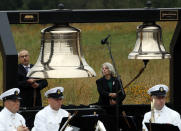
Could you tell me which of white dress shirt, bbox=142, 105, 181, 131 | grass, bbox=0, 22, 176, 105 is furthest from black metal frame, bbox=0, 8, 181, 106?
grass, bbox=0, 22, 176, 105

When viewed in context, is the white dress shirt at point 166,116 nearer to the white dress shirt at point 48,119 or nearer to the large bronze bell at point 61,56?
the white dress shirt at point 48,119

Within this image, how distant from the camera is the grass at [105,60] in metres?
18.8

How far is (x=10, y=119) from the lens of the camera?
995 cm

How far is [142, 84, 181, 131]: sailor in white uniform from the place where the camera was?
1051 cm

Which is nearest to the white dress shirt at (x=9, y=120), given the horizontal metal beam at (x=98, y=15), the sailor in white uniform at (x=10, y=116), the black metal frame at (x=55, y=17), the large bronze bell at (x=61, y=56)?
the sailor in white uniform at (x=10, y=116)

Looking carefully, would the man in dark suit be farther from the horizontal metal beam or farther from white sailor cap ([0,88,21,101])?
the horizontal metal beam

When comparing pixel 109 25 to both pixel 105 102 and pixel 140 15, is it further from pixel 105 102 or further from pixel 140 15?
pixel 140 15

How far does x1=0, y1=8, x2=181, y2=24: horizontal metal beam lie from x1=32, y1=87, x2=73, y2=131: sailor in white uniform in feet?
5.31

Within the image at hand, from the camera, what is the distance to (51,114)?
10.8 meters

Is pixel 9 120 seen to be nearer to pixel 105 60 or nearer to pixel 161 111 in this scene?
pixel 161 111

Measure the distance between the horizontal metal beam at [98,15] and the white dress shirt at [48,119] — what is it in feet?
6.12

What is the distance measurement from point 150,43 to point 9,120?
7.16 ft

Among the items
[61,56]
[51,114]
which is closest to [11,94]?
[51,114]

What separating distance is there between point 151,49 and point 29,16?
162cm
